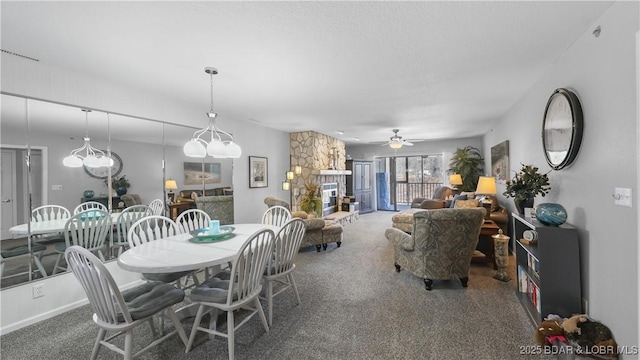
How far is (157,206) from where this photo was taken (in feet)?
11.9

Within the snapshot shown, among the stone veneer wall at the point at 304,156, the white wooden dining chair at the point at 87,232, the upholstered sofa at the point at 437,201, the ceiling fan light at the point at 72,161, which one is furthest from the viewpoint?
the stone veneer wall at the point at 304,156

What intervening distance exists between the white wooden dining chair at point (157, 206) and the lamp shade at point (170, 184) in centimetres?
22

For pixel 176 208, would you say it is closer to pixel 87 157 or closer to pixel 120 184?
pixel 120 184

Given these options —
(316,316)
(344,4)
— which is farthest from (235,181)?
(344,4)

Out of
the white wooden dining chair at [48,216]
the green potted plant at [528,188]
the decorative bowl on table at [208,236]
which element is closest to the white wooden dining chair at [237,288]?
the decorative bowl on table at [208,236]

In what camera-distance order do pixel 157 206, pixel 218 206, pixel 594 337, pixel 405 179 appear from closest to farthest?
pixel 594 337 < pixel 157 206 < pixel 218 206 < pixel 405 179

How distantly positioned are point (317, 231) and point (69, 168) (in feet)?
11.1

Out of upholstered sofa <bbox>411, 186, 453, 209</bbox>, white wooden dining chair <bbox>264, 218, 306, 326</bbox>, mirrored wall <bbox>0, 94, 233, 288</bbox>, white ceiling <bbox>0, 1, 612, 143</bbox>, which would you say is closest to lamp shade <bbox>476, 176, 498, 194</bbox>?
white ceiling <bbox>0, 1, 612, 143</bbox>

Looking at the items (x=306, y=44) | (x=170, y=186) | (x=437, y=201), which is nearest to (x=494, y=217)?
(x=437, y=201)

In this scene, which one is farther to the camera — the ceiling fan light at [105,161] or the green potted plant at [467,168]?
the green potted plant at [467,168]

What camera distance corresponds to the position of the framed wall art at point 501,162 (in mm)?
4628

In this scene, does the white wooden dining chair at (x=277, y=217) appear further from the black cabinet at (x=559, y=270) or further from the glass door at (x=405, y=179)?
the glass door at (x=405, y=179)

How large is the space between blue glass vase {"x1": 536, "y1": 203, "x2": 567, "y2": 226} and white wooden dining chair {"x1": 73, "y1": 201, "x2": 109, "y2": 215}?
4.48 metres

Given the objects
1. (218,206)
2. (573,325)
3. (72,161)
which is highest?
(72,161)
